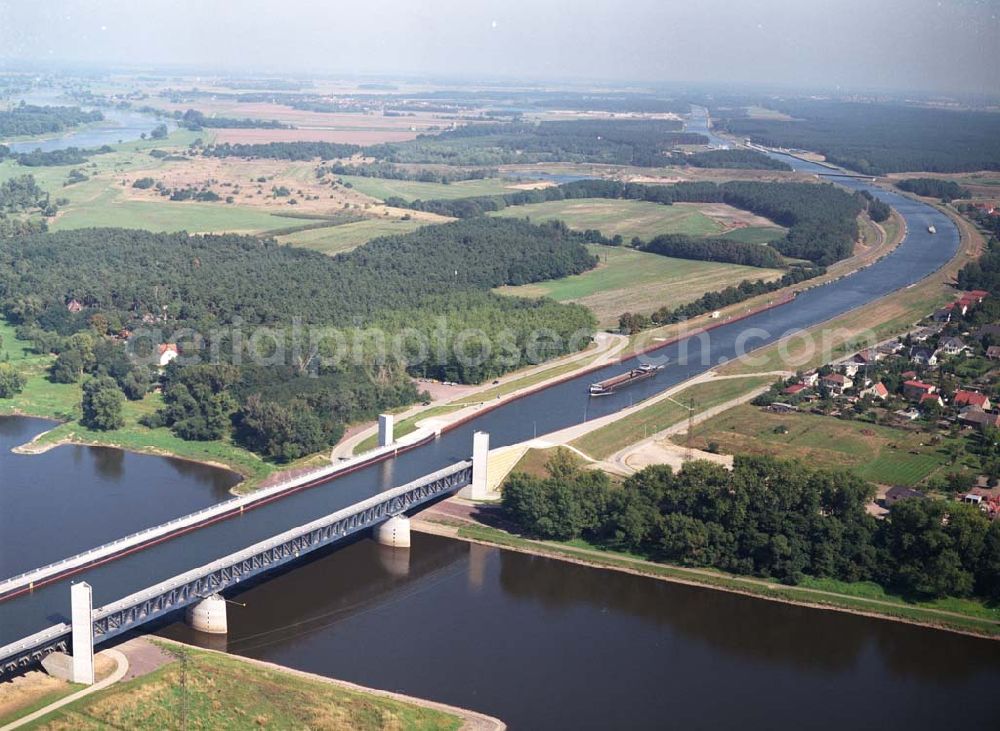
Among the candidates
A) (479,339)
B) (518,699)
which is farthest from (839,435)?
(518,699)

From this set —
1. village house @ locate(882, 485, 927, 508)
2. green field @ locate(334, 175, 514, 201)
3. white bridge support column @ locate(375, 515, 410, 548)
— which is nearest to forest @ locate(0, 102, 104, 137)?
green field @ locate(334, 175, 514, 201)

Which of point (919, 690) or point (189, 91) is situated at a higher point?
point (189, 91)

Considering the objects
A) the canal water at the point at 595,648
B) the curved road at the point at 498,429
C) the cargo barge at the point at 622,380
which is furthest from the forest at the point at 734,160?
the canal water at the point at 595,648

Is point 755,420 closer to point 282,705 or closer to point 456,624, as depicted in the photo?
point 456,624

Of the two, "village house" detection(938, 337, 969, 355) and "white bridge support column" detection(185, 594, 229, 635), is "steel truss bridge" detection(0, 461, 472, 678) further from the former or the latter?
"village house" detection(938, 337, 969, 355)

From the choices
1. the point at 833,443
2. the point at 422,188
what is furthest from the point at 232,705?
the point at 422,188
